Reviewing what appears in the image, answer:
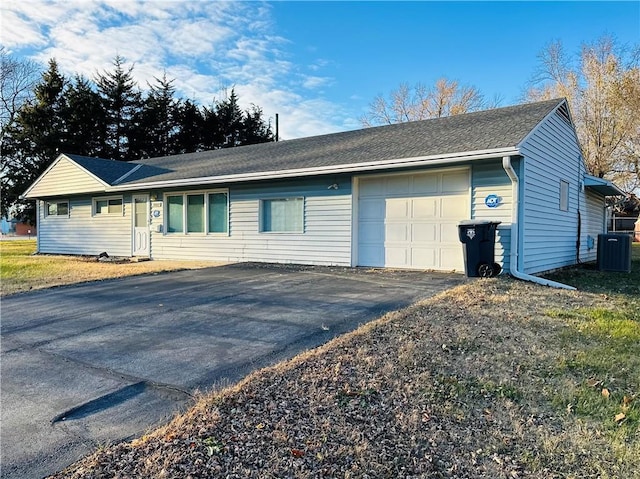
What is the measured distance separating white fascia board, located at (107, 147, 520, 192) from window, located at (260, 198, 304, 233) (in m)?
0.80

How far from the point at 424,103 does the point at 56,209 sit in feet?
Answer: 73.2

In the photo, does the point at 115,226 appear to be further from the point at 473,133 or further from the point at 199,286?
the point at 473,133

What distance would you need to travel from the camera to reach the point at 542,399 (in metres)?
2.86

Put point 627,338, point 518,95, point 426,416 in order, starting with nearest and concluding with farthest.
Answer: point 426,416
point 627,338
point 518,95

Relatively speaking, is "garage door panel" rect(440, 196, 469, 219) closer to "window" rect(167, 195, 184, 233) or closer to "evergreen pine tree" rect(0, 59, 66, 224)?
"window" rect(167, 195, 184, 233)

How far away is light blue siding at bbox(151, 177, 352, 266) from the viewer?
10.1 metres

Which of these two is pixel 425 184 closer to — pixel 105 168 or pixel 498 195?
pixel 498 195

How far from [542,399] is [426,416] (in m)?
0.90

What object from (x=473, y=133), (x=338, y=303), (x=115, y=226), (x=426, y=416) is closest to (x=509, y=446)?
(x=426, y=416)

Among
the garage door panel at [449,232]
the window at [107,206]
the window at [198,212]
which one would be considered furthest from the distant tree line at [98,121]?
the garage door panel at [449,232]

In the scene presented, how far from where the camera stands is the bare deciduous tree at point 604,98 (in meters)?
20.5

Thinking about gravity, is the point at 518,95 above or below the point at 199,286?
above

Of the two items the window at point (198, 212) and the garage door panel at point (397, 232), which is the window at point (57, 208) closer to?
the window at point (198, 212)

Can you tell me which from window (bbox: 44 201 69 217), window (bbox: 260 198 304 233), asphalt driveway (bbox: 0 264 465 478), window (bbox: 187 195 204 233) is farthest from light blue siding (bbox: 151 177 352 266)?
window (bbox: 44 201 69 217)
